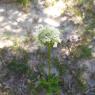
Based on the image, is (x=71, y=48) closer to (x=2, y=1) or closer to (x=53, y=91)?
(x=53, y=91)

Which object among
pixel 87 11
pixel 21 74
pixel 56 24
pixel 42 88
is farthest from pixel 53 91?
pixel 87 11

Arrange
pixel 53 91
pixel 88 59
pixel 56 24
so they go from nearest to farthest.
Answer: pixel 53 91, pixel 88 59, pixel 56 24

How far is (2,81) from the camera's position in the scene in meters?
5.39

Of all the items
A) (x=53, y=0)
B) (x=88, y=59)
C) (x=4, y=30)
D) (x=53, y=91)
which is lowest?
(x=53, y=91)

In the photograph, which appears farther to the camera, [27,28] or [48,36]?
[27,28]

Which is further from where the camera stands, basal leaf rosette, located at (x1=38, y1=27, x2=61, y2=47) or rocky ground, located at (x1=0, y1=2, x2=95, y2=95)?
rocky ground, located at (x1=0, y1=2, x2=95, y2=95)

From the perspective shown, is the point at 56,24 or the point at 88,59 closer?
the point at 88,59

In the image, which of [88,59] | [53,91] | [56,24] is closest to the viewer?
[53,91]

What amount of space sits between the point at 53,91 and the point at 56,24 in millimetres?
1505

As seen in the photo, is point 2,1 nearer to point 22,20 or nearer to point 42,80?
point 22,20

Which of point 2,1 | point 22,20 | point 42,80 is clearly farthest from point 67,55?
point 2,1

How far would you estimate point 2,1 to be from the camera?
6594mm

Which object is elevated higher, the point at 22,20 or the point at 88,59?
the point at 22,20

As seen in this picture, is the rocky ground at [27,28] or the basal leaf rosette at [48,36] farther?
A: the rocky ground at [27,28]
